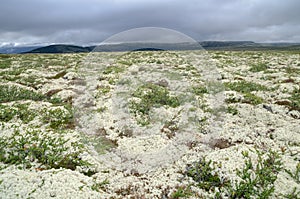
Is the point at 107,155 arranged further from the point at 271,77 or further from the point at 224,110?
the point at 271,77

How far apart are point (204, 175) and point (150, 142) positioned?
4.85 metres

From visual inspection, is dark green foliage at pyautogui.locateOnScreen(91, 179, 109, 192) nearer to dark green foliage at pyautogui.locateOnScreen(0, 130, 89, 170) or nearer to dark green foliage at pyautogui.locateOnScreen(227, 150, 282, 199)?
dark green foliage at pyautogui.locateOnScreen(0, 130, 89, 170)

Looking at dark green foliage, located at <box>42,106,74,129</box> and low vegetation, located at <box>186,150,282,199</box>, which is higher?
dark green foliage, located at <box>42,106,74,129</box>

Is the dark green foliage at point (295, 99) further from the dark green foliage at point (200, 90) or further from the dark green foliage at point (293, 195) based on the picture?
the dark green foliage at point (293, 195)

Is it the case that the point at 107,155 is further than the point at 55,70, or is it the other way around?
the point at 55,70

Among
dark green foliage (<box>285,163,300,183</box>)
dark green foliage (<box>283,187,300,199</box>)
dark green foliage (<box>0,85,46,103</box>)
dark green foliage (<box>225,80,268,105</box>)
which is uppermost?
dark green foliage (<box>0,85,46,103</box>)

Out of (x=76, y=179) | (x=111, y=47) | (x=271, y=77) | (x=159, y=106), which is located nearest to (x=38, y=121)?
(x=76, y=179)

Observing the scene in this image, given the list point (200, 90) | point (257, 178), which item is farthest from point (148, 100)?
point (257, 178)

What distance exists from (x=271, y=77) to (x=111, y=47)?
199ft

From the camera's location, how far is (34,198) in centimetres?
1000

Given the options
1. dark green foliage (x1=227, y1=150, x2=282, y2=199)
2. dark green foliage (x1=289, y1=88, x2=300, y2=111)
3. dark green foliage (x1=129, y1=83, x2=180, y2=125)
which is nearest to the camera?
dark green foliage (x1=227, y1=150, x2=282, y2=199)

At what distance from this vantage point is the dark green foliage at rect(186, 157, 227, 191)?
11.5m

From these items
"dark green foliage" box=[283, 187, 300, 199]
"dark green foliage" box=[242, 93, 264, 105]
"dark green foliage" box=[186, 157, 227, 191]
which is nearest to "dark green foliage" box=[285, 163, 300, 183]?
"dark green foliage" box=[283, 187, 300, 199]

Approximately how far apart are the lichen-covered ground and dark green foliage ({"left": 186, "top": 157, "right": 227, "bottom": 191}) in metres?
0.05
